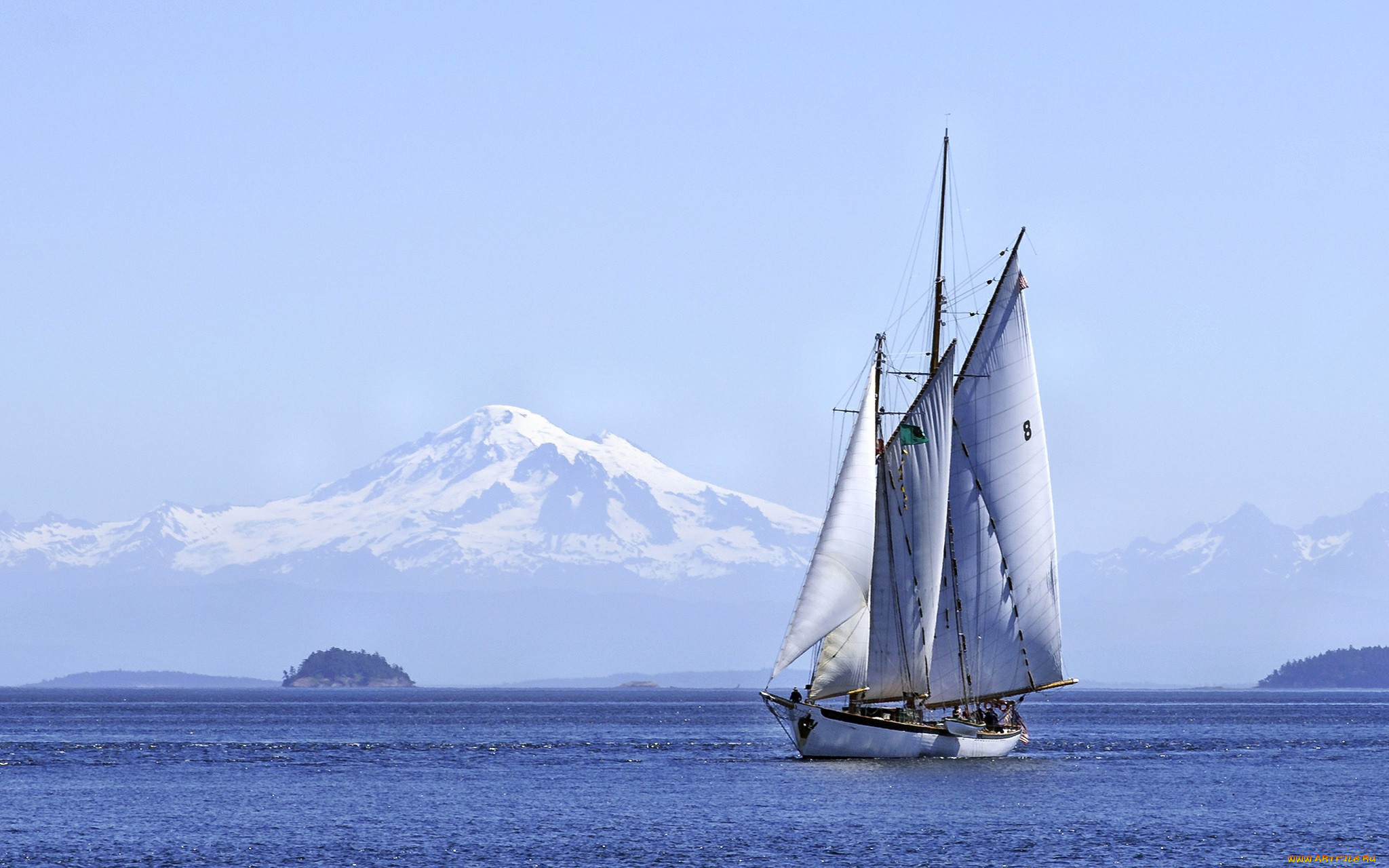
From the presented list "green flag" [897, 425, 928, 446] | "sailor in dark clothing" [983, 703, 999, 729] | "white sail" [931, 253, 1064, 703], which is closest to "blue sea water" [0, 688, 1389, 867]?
"sailor in dark clothing" [983, 703, 999, 729]

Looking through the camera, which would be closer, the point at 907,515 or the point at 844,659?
the point at 844,659

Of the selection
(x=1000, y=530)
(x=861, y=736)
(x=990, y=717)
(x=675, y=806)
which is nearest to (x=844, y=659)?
(x=861, y=736)

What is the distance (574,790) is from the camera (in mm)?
90500

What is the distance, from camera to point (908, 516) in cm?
9512

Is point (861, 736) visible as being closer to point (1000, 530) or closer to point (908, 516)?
point (908, 516)

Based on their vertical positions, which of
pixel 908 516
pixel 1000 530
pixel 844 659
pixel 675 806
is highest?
pixel 908 516

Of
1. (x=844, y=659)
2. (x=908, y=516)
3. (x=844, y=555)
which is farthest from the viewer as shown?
(x=908, y=516)

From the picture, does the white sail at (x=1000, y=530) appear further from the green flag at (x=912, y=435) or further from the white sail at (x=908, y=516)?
the green flag at (x=912, y=435)

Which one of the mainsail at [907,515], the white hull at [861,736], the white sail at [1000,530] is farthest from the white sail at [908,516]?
the white hull at [861,736]

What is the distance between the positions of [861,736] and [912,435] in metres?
15.3

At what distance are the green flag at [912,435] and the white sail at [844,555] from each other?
9.33 feet

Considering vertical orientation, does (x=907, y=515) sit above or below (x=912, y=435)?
below

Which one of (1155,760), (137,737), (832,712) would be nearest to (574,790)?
(832,712)

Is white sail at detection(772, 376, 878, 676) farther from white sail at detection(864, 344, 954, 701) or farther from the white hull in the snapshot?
Result: the white hull
